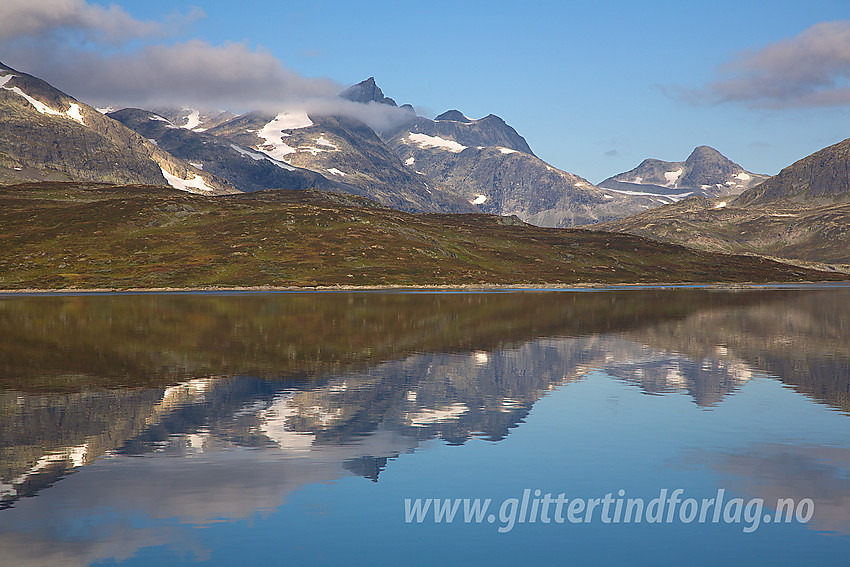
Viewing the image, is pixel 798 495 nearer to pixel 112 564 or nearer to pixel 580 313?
pixel 112 564

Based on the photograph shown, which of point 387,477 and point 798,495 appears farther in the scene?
point 387,477

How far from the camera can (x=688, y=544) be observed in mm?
16703

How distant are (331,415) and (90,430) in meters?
9.35

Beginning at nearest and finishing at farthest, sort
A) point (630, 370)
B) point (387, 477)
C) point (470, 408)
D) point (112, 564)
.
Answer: point (112, 564), point (387, 477), point (470, 408), point (630, 370)

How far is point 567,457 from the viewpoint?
24.1 metres

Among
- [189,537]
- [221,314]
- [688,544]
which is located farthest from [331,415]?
[221,314]

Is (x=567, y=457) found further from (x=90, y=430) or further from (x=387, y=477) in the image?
Answer: (x=90, y=430)

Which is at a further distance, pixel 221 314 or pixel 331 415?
pixel 221 314

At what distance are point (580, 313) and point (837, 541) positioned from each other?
281 feet

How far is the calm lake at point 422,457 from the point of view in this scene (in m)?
16.6

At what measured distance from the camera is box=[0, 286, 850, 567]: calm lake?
1661 centimetres

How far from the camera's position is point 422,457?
2403 cm

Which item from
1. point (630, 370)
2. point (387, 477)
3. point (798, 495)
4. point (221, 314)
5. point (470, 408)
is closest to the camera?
point (798, 495)

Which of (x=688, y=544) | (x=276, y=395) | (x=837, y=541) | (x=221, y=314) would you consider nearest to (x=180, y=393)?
(x=276, y=395)
